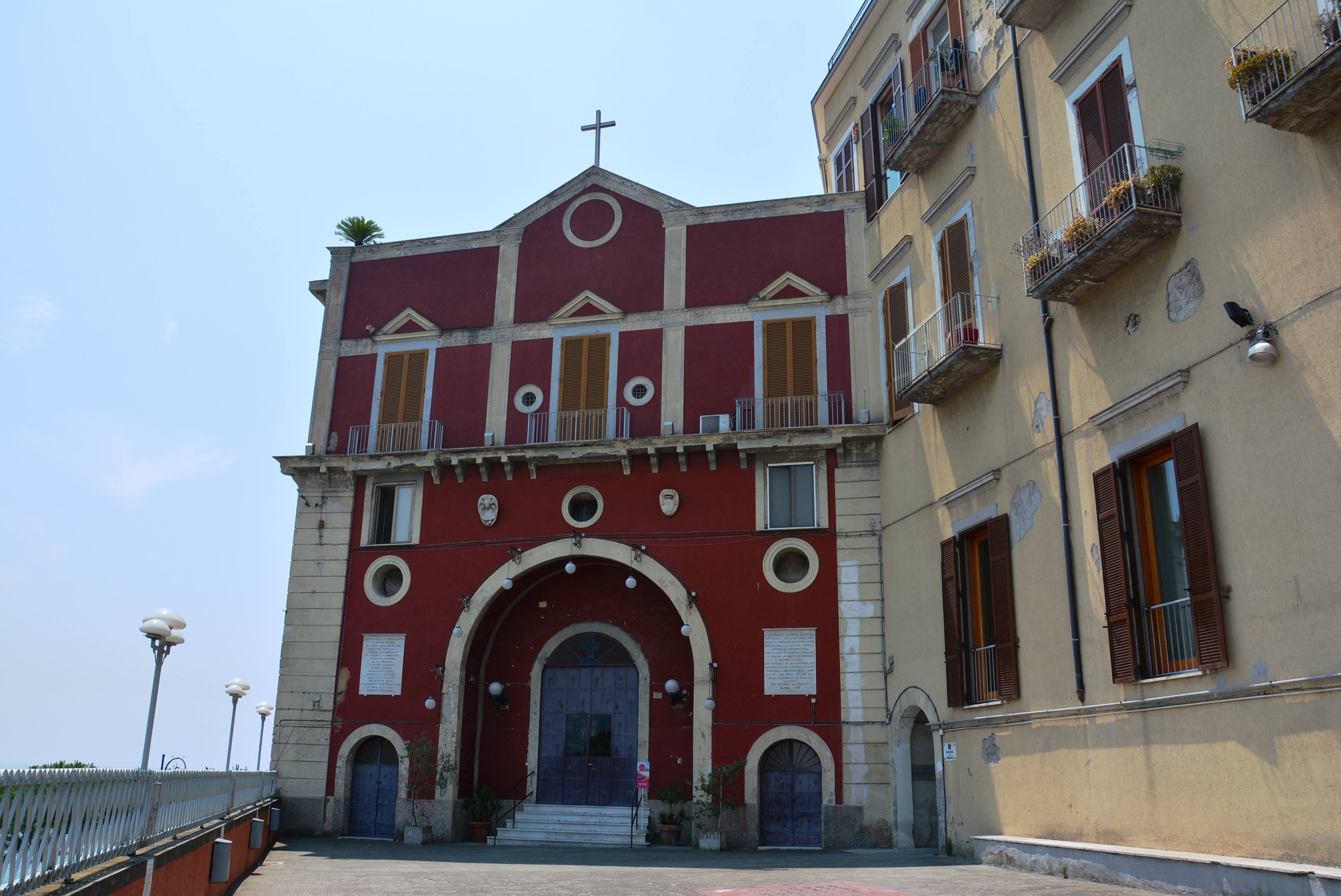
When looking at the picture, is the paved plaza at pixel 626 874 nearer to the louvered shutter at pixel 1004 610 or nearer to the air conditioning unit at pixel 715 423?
the louvered shutter at pixel 1004 610

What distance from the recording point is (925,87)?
17906mm

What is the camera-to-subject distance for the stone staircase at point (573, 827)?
20141 mm

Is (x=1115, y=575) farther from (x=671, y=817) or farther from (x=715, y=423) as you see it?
(x=671, y=817)

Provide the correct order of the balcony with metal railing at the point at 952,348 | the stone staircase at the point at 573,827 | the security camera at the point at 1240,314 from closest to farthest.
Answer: the security camera at the point at 1240,314 → the balcony with metal railing at the point at 952,348 → the stone staircase at the point at 573,827

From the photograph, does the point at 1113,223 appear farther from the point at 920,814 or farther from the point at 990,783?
the point at 920,814

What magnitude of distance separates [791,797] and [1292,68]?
14.5 m

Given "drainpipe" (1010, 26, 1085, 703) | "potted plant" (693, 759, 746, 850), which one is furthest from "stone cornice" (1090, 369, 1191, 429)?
"potted plant" (693, 759, 746, 850)

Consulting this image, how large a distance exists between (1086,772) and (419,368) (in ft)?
54.0

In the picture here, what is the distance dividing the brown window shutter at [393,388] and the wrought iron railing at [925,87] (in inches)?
461

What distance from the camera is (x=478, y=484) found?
22.3m

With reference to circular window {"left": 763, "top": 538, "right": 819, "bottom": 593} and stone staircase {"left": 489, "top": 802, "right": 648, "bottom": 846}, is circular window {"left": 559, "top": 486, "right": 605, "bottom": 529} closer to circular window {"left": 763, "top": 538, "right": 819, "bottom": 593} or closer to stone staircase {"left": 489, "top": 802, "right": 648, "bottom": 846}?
circular window {"left": 763, "top": 538, "right": 819, "bottom": 593}

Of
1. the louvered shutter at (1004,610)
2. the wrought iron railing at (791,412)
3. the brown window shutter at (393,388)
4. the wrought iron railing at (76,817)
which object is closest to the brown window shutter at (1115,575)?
the louvered shutter at (1004,610)

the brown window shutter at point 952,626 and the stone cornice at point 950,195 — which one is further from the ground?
the stone cornice at point 950,195

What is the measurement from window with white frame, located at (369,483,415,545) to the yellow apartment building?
414 inches
